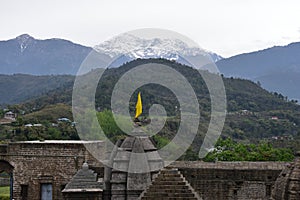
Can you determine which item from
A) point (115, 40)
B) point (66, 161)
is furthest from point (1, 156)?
point (115, 40)

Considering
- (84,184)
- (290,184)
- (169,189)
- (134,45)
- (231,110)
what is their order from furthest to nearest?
1. (231,110)
2. (134,45)
3. (84,184)
4. (169,189)
5. (290,184)

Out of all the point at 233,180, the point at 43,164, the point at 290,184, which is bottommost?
the point at 233,180

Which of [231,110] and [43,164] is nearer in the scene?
[43,164]

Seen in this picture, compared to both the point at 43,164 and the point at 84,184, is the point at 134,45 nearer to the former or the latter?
the point at 43,164

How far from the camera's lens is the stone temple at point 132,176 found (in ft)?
25.5

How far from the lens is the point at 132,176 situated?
10156 millimetres

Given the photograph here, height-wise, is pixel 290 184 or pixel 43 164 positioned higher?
pixel 290 184

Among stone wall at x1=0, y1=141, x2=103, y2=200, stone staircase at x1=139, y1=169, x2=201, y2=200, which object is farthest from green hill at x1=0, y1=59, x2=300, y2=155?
stone staircase at x1=139, y1=169, x2=201, y2=200

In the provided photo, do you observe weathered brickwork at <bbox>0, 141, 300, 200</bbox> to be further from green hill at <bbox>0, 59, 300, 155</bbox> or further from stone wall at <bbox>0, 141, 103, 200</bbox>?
green hill at <bbox>0, 59, 300, 155</bbox>

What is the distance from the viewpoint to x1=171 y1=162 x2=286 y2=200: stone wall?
14.0 m

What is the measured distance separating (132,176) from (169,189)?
8.20 feet

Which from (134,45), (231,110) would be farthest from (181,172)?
(231,110)

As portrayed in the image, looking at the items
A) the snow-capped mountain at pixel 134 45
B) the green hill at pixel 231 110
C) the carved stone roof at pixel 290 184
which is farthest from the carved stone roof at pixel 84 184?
the green hill at pixel 231 110

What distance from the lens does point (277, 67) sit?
196500mm
